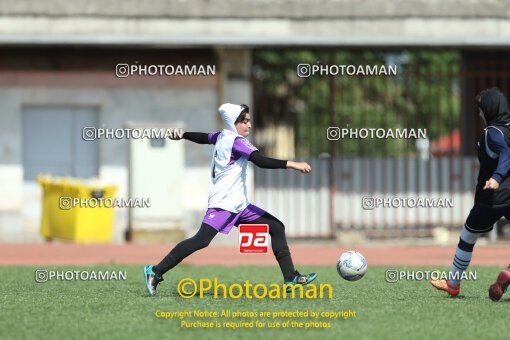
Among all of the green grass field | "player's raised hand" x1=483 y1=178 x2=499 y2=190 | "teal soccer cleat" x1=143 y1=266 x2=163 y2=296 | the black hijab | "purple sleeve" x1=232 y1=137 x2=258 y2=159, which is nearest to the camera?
the green grass field

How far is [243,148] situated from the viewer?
40.3ft

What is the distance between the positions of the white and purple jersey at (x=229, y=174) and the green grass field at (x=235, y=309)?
3.08ft

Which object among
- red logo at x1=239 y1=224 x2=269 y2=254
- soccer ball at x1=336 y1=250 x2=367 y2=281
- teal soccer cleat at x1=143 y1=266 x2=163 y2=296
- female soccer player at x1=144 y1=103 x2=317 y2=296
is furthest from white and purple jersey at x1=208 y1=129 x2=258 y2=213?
soccer ball at x1=336 y1=250 x2=367 y2=281

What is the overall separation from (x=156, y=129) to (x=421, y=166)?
541cm

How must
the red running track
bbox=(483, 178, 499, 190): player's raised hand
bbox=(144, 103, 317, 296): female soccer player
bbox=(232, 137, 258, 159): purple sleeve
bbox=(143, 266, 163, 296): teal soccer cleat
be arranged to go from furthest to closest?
the red running track, bbox=(143, 266, 163, 296): teal soccer cleat, bbox=(144, 103, 317, 296): female soccer player, bbox=(232, 137, 258, 159): purple sleeve, bbox=(483, 178, 499, 190): player's raised hand

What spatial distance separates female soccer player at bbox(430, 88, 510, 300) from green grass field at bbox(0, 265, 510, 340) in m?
0.79

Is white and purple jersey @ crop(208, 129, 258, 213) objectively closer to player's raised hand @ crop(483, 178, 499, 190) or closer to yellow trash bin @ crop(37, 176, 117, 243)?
player's raised hand @ crop(483, 178, 499, 190)

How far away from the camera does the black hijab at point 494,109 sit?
39.3ft

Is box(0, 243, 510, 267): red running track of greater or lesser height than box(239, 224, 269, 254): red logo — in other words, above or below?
below

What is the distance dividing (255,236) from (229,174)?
2.16 feet

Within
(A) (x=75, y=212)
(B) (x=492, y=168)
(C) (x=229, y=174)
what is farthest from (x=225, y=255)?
(B) (x=492, y=168)

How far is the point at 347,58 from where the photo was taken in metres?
41.8

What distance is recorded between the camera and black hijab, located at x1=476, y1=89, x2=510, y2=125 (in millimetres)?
11969

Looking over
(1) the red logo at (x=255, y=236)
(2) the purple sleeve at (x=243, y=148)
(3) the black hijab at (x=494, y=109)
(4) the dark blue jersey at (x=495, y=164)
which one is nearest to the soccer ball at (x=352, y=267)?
(1) the red logo at (x=255, y=236)
